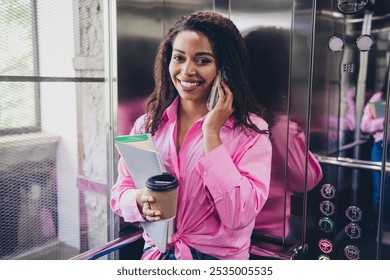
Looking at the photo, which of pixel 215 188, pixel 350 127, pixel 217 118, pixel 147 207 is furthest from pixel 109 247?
pixel 350 127

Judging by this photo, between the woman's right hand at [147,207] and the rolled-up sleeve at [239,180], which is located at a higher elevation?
the rolled-up sleeve at [239,180]

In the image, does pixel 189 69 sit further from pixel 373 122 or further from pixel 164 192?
pixel 373 122

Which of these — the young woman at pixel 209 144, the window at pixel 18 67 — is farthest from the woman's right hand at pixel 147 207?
the window at pixel 18 67

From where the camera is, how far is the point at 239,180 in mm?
1157

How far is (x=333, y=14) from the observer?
1150 millimetres

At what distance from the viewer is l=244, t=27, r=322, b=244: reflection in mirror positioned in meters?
1.25

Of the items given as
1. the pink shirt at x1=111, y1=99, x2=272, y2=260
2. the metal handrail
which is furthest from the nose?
the metal handrail

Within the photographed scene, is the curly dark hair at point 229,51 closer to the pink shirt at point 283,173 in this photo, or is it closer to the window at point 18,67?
the pink shirt at point 283,173

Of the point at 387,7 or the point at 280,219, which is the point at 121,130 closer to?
the point at 280,219

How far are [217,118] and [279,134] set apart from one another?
0.68 feet

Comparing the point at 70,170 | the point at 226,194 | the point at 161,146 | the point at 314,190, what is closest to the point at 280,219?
the point at 314,190

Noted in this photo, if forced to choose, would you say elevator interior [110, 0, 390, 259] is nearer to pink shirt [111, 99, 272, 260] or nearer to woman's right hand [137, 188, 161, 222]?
pink shirt [111, 99, 272, 260]

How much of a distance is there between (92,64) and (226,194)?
705 millimetres

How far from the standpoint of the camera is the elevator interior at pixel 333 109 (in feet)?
3.66
